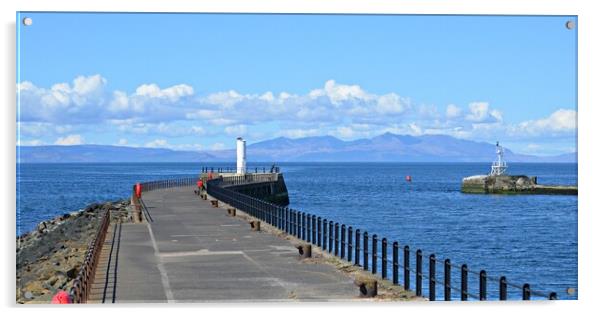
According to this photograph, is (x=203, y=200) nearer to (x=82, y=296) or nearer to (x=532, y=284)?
(x=532, y=284)

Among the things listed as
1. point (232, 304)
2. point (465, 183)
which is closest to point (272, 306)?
point (232, 304)

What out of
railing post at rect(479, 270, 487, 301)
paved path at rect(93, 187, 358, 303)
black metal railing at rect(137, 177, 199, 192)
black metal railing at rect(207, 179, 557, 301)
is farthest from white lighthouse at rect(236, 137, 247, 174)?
railing post at rect(479, 270, 487, 301)

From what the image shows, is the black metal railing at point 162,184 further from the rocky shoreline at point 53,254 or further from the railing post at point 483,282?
the railing post at point 483,282

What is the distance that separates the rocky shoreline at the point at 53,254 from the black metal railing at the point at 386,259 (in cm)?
624

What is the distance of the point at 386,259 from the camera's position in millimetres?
18391

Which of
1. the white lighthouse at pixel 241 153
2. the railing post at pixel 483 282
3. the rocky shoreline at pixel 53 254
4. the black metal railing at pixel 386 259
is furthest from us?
the white lighthouse at pixel 241 153

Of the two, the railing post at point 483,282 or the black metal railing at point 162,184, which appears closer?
the railing post at point 483,282

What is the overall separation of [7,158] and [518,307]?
8.62 m

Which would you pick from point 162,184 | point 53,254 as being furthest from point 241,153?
point 53,254

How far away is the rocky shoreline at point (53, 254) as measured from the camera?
843 inches

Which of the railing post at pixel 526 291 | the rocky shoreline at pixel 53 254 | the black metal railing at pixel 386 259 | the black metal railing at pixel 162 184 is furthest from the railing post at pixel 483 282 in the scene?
the black metal railing at pixel 162 184

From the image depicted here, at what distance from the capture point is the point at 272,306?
14.0m

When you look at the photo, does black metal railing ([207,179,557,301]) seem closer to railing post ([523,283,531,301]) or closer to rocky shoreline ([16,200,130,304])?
railing post ([523,283,531,301])
